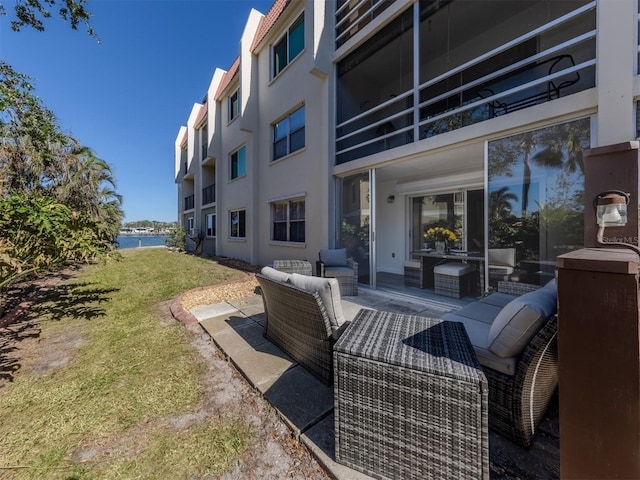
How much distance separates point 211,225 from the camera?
651 inches

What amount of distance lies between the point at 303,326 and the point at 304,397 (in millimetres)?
656

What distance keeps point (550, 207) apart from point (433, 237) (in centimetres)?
373

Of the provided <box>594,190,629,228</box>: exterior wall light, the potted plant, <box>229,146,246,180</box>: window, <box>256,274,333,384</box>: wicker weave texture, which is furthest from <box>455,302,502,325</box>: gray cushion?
<box>229,146,246,180</box>: window

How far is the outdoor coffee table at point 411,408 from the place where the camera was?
1427 millimetres

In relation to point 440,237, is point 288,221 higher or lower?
higher

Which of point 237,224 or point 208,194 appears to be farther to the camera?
point 208,194

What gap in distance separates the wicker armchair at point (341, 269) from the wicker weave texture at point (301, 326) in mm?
2500

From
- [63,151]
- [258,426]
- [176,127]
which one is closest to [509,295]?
[258,426]

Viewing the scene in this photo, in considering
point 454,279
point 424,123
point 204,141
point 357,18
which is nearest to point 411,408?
point 454,279

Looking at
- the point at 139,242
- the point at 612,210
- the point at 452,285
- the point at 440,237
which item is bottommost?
the point at 452,285

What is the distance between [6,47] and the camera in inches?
247

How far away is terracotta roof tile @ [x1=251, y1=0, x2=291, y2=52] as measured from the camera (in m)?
8.89

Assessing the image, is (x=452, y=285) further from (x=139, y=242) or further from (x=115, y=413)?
(x=139, y=242)

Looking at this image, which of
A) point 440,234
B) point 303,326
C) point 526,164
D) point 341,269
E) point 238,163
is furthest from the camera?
point 238,163
